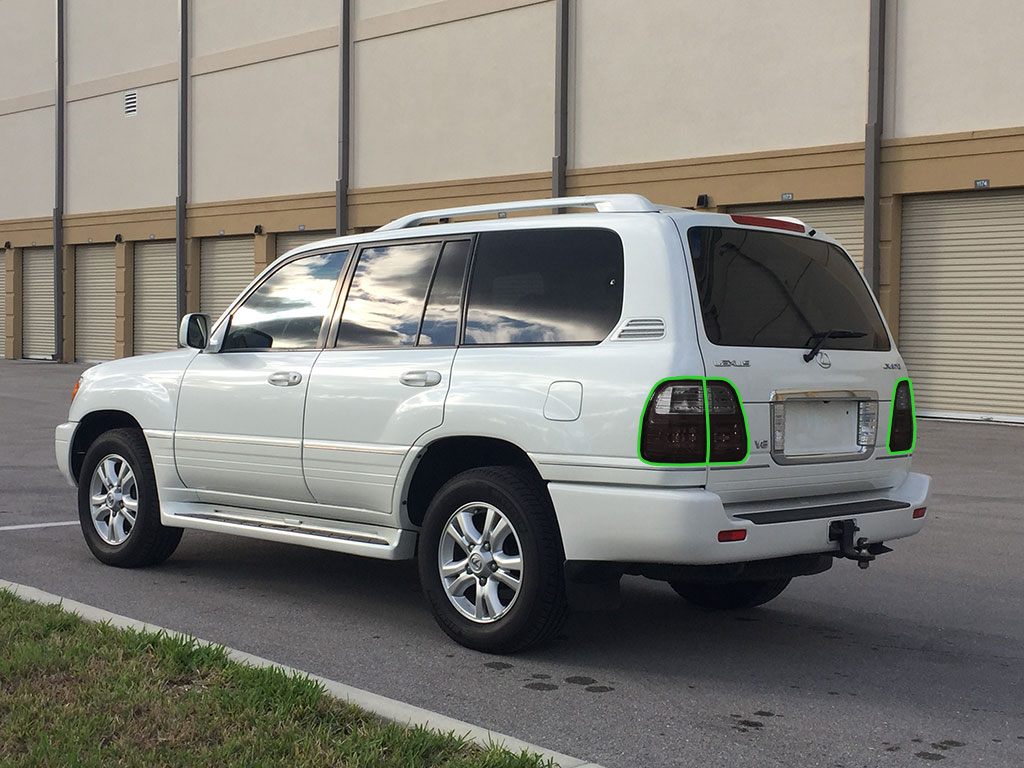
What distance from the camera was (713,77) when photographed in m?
21.1

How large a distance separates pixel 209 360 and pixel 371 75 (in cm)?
2097

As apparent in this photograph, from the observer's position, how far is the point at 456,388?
19.2 ft

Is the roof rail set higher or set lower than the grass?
higher

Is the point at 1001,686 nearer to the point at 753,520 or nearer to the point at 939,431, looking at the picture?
the point at 753,520

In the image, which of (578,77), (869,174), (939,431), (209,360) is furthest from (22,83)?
(209,360)

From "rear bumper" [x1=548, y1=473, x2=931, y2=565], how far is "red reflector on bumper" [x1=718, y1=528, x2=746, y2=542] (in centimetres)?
2

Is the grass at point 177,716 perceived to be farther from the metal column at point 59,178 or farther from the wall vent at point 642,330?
the metal column at point 59,178

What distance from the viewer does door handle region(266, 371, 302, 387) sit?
663cm

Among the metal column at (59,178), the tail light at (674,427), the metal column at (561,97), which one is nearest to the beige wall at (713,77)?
the metal column at (561,97)

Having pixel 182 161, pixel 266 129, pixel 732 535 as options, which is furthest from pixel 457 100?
pixel 732 535

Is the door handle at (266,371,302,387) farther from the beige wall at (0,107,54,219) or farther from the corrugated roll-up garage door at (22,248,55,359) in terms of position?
the beige wall at (0,107,54,219)

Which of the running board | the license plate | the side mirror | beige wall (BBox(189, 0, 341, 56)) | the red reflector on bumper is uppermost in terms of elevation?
beige wall (BBox(189, 0, 341, 56))

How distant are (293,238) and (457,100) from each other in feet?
20.6

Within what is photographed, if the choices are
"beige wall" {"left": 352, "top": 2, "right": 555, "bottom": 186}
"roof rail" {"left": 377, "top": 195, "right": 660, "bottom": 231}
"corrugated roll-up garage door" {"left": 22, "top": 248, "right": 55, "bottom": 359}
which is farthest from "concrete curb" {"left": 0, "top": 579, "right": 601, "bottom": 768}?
"corrugated roll-up garage door" {"left": 22, "top": 248, "right": 55, "bottom": 359}
